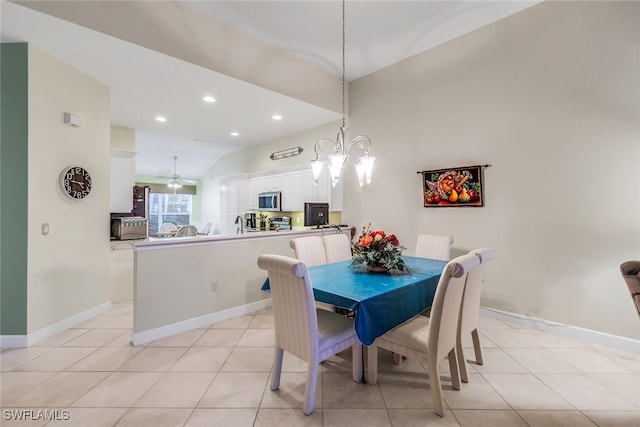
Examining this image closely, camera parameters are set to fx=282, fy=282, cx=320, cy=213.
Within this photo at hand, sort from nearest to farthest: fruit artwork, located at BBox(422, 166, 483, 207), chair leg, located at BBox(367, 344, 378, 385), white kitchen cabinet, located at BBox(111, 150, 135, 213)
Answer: chair leg, located at BBox(367, 344, 378, 385) < fruit artwork, located at BBox(422, 166, 483, 207) < white kitchen cabinet, located at BBox(111, 150, 135, 213)

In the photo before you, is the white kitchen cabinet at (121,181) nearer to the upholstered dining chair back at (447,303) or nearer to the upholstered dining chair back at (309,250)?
the upholstered dining chair back at (309,250)

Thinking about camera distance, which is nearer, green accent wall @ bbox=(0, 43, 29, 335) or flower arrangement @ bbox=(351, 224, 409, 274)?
flower arrangement @ bbox=(351, 224, 409, 274)

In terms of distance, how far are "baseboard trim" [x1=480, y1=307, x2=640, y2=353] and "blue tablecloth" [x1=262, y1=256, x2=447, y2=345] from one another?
1474mm

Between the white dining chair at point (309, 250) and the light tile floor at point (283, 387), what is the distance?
0.90 m

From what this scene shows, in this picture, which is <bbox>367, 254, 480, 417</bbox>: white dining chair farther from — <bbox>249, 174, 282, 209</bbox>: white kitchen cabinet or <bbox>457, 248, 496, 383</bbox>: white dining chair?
<bbox>249, 174, 282, 209</bbox>: white kitchen cabinet

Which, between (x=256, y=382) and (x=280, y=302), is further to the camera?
(x=256, y=382)

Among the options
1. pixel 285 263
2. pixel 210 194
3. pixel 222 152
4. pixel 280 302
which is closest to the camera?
pixel 285 263

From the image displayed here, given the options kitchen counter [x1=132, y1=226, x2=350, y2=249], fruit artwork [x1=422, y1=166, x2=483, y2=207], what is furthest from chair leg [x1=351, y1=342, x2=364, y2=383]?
fruit artwork [x1=422, y1=166, x2=483, y2=207]

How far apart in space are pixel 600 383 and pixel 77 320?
16.6ft

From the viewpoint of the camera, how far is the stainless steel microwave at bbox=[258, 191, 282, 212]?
6.10m

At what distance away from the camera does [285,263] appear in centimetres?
170

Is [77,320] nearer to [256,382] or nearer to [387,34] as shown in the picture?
[256,382]

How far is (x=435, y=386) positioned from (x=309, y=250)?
65.8 inches

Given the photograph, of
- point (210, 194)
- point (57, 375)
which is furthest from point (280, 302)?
point (210, 194)
